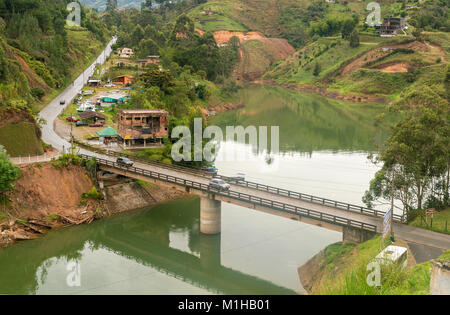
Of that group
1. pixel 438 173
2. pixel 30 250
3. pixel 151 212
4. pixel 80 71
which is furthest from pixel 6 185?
pixel 80 71

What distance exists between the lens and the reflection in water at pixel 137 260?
38.4 meters

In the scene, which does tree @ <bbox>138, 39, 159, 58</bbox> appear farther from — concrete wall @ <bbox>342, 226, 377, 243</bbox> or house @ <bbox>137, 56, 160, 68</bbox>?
concrete wall @ <bbox>342, 226, 377, 243</bbox>

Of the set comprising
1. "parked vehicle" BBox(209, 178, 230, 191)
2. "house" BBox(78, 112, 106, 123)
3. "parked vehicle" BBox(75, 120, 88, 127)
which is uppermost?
"house" BBox(78, 112, 106, 123)

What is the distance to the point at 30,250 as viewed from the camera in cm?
4553

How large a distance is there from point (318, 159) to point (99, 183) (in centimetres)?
3839

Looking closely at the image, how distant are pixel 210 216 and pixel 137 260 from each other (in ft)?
27.5

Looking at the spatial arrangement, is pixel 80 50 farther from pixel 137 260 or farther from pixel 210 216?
pixel 137 260

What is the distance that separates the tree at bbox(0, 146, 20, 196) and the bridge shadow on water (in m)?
6.12

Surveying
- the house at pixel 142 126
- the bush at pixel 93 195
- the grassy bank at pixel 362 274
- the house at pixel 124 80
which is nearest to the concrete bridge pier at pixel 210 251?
the grassy bank at pixel 362 274

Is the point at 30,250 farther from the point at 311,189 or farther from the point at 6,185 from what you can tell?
the point at 311,189

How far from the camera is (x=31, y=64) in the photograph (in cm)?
10038

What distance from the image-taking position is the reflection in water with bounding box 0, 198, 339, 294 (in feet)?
126

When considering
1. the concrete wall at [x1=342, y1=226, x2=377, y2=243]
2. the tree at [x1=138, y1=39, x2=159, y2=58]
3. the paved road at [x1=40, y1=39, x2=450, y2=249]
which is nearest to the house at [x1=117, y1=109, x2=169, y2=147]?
the paved road at [x1=40, y1=39, x2=450, y2=249]

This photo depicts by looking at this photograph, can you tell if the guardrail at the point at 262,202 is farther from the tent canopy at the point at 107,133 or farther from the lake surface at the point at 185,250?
the tent canopy at the point at 107,133
